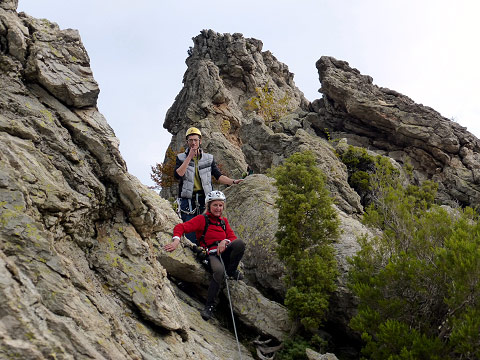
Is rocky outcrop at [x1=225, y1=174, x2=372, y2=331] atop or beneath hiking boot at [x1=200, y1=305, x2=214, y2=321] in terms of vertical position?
atop

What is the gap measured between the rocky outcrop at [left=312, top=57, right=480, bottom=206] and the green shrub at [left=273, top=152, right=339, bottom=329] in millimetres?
25070

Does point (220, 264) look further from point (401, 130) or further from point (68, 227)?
point (401, 130)

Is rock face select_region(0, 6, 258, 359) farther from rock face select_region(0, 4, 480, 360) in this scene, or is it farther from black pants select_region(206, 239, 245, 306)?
black pants select_region(206, 239, 245, 306)

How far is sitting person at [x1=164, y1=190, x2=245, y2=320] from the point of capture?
33.3 feet

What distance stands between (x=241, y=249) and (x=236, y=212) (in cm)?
511

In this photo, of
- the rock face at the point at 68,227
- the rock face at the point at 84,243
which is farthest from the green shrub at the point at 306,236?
the rock face at the point at 68,227

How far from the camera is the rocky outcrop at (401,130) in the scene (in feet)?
115

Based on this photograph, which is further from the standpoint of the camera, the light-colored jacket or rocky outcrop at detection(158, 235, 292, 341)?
the light-colored jacket

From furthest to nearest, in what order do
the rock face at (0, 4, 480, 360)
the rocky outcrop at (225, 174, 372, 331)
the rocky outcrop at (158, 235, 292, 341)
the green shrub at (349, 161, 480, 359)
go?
1. the rocky outcrop at (225, 174, 372, 331)
2. the rocky outcrop at (158, 235, 292, 341)
3. the green shrub at (349, 161, 480, 359)
4. the rock face at (0, 4, 480, 360)

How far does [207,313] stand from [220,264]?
1.30m

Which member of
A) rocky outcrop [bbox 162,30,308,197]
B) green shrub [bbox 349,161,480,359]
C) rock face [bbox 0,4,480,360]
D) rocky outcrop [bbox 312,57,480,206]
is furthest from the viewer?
rocky outcrop [bbox 162,30,308,197]

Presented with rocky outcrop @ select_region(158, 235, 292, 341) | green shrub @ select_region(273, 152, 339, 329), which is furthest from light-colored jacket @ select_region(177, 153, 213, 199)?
green shrub @ select_region(273, 152, 339, 329)

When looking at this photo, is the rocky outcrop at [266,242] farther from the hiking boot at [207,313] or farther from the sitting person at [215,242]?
the hiking boot at [207,313]

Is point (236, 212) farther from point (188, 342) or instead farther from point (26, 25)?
point (26, 25)
